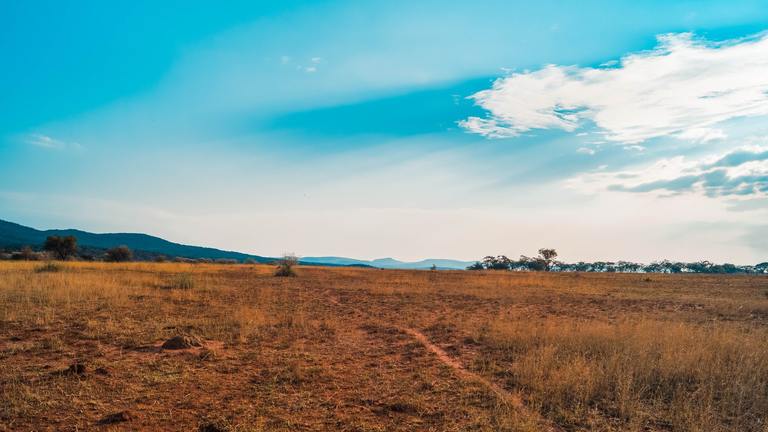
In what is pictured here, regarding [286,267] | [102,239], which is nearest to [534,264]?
[286,267]

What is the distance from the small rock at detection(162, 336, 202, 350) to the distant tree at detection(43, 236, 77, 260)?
5903cm

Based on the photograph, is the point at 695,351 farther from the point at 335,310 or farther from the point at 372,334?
the point at 335,310

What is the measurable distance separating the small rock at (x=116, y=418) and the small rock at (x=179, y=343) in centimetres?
381

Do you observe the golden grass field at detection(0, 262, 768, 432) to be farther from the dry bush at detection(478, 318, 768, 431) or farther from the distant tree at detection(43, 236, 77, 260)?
the distant tree at detection(43, 236, 77, 260)

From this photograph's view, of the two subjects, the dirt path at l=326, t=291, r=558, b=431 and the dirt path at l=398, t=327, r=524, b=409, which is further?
the dirt path at l=398, t=327, r=524, b=409

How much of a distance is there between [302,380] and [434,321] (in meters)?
7.55

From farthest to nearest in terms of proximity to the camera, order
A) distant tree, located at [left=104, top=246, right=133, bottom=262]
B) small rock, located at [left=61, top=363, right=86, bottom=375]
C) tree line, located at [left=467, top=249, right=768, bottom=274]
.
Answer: tree line, located at [left=467, top=249, right=768, bottom=274] → distant tree, located at [left=104, top=246, right=133, bottom=262] → small rock, located at [left=61, top=363, right=86, bottom=375]

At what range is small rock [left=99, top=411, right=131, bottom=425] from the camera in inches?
213

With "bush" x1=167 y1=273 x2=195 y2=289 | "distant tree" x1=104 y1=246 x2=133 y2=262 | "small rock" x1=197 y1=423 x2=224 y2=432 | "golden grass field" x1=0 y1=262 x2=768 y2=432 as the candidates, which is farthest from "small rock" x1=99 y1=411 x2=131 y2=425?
"distant tree" x1=104 y1=246 x2=133 y2=262

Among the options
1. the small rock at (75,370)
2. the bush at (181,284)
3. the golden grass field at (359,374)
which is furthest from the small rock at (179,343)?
the bush at (181,284)

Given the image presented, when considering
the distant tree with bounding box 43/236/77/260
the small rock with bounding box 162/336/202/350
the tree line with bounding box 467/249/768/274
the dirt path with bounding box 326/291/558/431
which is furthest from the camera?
the tree line with bounding box 467/249/768/274

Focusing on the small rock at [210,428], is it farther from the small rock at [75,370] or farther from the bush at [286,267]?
the bush at [286,267]

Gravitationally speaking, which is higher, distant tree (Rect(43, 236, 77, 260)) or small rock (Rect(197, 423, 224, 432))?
distant tree (Rect(43, 236, 77, 260))

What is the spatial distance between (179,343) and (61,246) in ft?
203
